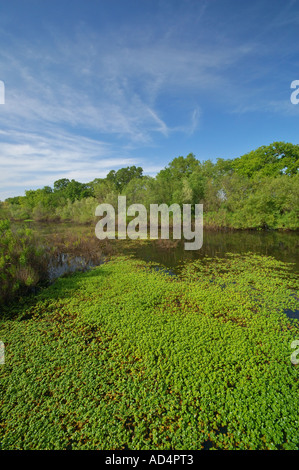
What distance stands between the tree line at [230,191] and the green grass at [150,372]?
1768 cm

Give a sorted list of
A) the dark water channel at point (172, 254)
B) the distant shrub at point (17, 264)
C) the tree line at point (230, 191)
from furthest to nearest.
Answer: the tree line at point (230, 191) < the dark water channel at point (172, 254) < the distant shrub at point (17, 264)

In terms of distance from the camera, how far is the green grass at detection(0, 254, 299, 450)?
3012mm

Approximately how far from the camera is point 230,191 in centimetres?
2909

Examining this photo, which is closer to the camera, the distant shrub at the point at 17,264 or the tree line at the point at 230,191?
the distant shrub at the point at 17,264

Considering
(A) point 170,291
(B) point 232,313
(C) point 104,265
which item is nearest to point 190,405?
(B) point 232,313

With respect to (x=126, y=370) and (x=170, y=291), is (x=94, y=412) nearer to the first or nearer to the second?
(x=126, y=370)

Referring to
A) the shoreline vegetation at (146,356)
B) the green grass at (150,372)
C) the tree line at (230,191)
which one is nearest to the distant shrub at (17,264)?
the shoreline vegetation at (146,356)

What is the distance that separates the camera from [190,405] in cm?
343

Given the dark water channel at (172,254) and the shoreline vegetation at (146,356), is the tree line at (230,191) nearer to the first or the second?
the dark water channel at (172,254)

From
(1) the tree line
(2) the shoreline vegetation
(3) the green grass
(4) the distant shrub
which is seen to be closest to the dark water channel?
(2) the shoreline vegetation

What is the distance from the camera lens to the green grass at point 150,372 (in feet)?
9.88

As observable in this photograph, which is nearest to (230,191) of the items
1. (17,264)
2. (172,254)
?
(172,254)

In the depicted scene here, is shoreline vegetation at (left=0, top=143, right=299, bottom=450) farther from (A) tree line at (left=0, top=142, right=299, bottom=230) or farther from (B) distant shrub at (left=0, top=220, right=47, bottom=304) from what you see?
(A) tree line at (left=0, top=142, right=299, bottom=230)

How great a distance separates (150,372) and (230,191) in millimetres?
29563
